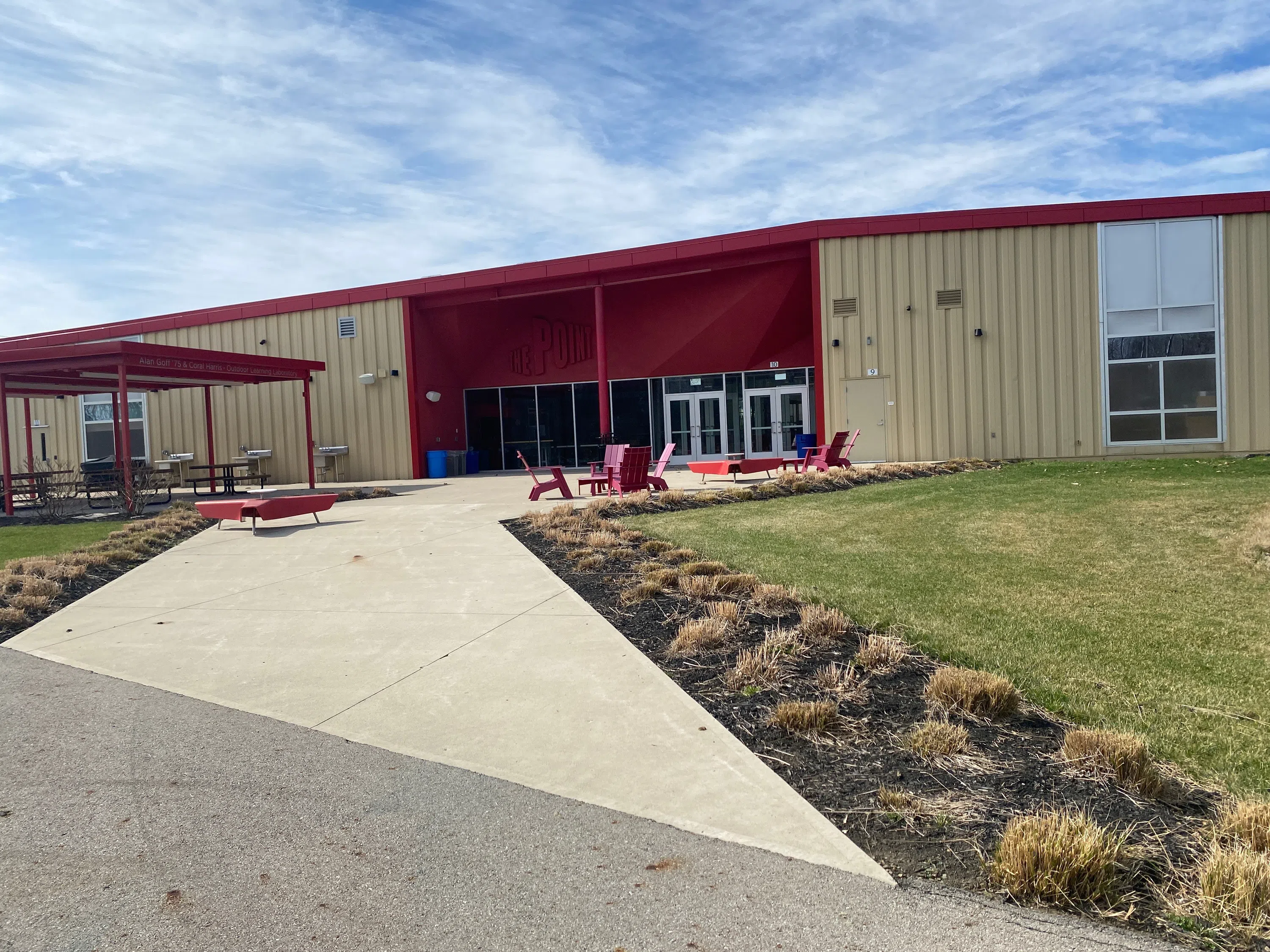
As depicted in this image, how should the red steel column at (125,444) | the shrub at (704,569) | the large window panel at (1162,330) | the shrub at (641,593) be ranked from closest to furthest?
the shrub at (641,593), the shrub at (704,569), the red steel column at (125,444), the large window panel at (1162,330)

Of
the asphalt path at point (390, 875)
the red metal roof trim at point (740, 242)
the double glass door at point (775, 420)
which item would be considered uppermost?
the red metal roof trim at point (740, 242)

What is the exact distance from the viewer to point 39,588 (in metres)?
7.99

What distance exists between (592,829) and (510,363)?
2524 centimetres

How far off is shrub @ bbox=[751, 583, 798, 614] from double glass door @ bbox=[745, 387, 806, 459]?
1839cm

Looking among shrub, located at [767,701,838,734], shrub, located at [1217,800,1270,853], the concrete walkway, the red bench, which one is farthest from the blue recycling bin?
shrub, located at [1217,800,1270,853]

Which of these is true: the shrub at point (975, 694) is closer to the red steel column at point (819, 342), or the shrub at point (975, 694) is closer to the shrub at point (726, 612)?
the shrub at point (726, 612)

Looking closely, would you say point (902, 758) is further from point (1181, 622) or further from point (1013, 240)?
point (1013, 240)

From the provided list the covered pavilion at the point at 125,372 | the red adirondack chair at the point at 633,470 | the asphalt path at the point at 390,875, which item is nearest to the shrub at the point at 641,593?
the asphalt path at the point at 390,875

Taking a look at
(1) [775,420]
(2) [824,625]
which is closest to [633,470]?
(2) [824,625]

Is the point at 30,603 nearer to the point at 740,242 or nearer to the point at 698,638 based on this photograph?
the point at 698,638

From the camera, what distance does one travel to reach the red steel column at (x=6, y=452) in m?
17.4

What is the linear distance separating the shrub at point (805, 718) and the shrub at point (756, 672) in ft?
1.58

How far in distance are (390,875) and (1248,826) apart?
8.65 feet

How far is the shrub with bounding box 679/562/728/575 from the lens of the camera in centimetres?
736
